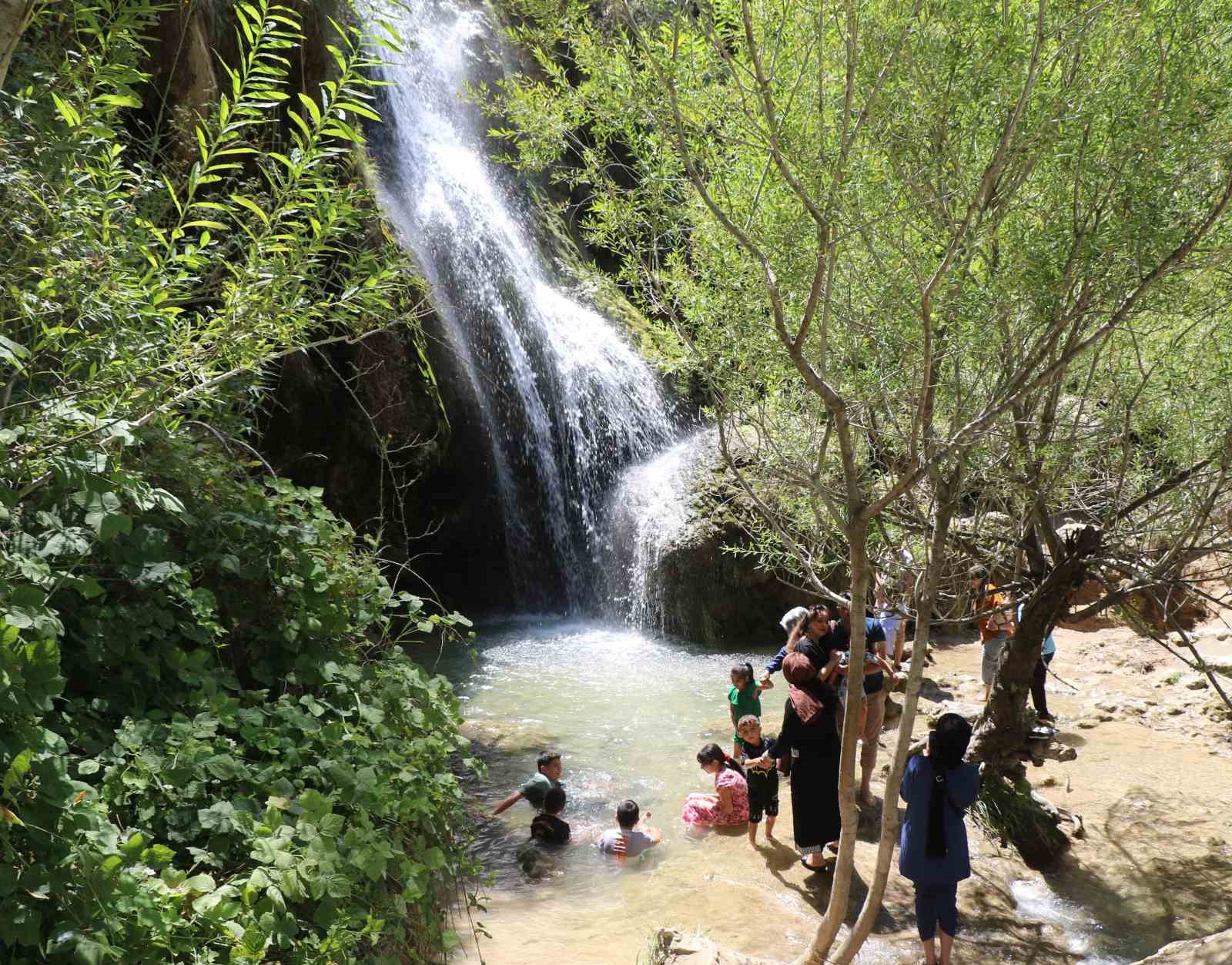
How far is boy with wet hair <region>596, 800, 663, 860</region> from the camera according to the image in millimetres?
5840

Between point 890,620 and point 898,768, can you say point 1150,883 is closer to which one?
point 898,768

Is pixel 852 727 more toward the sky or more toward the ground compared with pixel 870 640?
more toward the ground

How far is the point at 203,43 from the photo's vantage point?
6.95 m

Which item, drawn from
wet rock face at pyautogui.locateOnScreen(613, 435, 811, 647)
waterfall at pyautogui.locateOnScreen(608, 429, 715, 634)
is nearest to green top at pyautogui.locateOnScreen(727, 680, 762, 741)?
wet rock face at pyautogui.locateOnScreen(613, 435, 811, 647)

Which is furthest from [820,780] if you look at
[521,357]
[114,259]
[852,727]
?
[521,357]

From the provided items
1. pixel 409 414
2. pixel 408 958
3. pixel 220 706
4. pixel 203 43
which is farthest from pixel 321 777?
pixel 409 414

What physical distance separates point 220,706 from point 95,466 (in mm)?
895

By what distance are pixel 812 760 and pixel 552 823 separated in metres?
1.87

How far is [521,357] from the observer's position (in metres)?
14.4

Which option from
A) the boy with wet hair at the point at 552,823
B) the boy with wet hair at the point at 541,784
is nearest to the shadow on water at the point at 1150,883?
the boy with wet hair at the point at 552,823

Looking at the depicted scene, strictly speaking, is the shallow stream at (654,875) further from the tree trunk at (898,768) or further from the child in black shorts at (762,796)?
the tree trunk at (898,768)

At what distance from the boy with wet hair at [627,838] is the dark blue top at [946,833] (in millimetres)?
1955

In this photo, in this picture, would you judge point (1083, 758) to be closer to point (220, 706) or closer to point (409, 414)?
point (220, 706)

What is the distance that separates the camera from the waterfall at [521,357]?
46.0 feet
